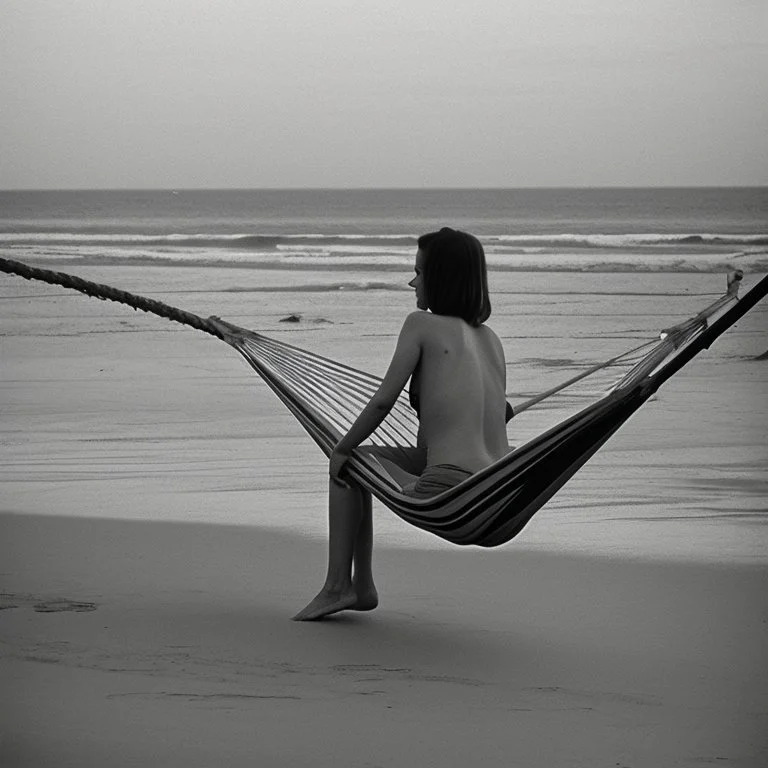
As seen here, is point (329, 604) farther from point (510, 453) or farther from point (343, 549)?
point (510, 453)

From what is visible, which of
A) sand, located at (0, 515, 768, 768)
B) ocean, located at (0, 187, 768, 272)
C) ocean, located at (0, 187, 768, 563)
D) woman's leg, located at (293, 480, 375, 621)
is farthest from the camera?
ocean, located at (0, 187, 768, 272)

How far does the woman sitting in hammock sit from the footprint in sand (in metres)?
0.58

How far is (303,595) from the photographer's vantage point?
253 centimetres

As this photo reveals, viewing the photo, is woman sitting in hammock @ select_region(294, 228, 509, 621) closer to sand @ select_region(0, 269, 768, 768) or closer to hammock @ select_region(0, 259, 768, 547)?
hammock @ select_region(0, 259, 768, 547)

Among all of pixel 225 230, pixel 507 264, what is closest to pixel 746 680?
pixel 507 264

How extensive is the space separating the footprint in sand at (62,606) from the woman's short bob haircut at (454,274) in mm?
886

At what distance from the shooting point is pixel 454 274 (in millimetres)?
2150

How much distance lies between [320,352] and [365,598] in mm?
5099

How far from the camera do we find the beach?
1.71 m

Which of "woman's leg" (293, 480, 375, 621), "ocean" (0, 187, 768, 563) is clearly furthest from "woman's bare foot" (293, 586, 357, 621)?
"ocean" (0, 187, 768, 563)

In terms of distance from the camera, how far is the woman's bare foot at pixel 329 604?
2.29 m

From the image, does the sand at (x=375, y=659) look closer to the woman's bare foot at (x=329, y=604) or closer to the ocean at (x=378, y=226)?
the woman's bare foot at (x=329, y=604)

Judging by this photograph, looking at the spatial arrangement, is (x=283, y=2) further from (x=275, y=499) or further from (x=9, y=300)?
(x=9, y=300)

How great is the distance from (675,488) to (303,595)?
1357 mm
